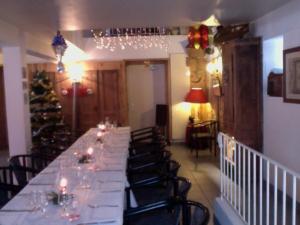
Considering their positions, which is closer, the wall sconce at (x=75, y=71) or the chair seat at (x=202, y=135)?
the chair seat at (x=202, y=135)

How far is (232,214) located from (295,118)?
4.93ft

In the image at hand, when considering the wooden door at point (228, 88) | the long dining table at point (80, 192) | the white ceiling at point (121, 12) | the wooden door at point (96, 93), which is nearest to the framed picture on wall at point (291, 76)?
the white ceiling at point (121, 12)

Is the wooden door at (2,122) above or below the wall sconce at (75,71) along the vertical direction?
below

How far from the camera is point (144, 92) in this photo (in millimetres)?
10188

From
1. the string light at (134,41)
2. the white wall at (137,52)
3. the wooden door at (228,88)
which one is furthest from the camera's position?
the white wall at (137,52)

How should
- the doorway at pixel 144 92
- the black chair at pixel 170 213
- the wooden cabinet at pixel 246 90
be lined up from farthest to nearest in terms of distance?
the doorway at pixel 144 92 < the wooden cabinet at pixel 246 90 < the black chair at pixel 170 213

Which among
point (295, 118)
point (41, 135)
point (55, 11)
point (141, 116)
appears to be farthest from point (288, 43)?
point (141, 116)

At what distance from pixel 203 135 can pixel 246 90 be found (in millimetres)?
3095

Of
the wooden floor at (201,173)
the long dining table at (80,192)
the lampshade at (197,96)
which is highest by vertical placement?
the lampshade at (197,96)

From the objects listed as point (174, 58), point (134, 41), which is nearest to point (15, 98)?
point (134, 41)

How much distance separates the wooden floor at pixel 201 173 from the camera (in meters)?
4.96

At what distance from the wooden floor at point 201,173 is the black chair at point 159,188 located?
2.48 feet

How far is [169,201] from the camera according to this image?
2566 mm

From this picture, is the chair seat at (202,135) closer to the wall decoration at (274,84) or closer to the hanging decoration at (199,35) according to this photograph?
the hanging decoration at (199,35)
